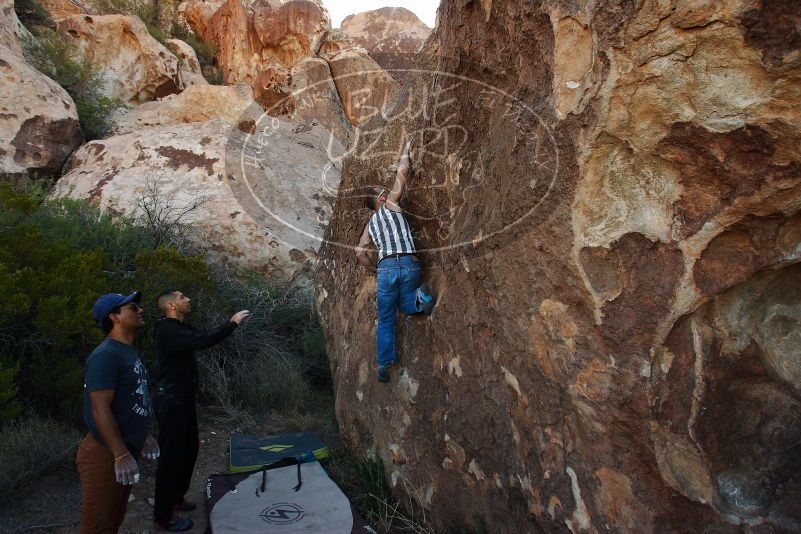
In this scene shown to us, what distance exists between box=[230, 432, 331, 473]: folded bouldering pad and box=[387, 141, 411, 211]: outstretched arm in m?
1.94

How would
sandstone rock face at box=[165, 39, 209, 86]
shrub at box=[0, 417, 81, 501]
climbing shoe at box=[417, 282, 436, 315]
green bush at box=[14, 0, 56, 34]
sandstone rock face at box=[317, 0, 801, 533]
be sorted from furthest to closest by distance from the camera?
1. sandstone rock face at box=[165, 39, 209, 86]
2. green bush at box=[14, 0, 56, 34]
3. shrub at box=[0, 417, 81, 501]
4. climbing shoe at box=[417, 282, 436, 315]
5. sandstone rock face at box=[317, 0, 801, 533]

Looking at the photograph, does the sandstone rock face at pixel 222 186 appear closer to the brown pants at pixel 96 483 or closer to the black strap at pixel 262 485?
the black strap at pixel 262 485

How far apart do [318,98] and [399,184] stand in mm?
9221

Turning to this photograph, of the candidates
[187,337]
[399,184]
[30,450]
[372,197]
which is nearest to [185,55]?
[372,197]

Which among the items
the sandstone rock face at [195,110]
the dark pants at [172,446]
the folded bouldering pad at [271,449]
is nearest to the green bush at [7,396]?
the dark pants at [172,446]

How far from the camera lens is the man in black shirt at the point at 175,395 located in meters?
3.70

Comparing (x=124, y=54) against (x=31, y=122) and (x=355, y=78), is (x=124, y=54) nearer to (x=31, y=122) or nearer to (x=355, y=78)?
(x=355, y=78)

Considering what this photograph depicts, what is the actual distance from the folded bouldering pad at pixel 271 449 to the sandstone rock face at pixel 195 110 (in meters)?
7.05

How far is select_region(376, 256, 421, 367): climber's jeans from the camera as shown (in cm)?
394

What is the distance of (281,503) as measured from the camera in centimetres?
412

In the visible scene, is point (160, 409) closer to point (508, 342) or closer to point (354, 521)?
point (354, 521)

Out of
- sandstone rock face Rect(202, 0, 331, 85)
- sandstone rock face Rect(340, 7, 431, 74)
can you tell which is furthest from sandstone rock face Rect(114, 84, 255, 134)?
sandstone rock face Rect(340, 7, 431, 74)

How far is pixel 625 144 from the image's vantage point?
2305mm

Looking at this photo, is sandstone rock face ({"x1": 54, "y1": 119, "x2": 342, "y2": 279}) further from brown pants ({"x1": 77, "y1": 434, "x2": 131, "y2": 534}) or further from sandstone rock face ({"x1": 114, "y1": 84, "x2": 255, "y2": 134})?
brown pants ({"x1": 77, "y1": 434, "x2": 131, "y2": 534})
